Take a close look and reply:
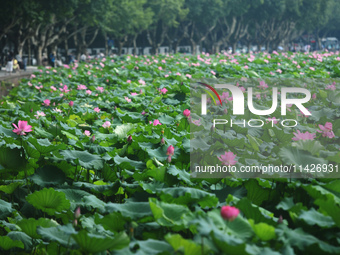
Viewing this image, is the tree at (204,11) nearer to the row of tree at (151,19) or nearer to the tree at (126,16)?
the row of tree at (151,19)

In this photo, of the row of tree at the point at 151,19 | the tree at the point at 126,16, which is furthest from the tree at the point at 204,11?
the tree at the point at 126,16

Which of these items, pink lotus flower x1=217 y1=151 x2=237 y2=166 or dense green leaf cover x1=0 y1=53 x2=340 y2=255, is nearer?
dense green leaf cover x1=0 y1=53 x2=340 y2=255

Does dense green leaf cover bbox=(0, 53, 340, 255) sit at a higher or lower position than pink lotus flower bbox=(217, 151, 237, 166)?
lower

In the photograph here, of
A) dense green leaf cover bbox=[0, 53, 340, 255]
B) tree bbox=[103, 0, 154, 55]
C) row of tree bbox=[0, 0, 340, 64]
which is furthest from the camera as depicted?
tree bbox=[103, 0, 154, 55]

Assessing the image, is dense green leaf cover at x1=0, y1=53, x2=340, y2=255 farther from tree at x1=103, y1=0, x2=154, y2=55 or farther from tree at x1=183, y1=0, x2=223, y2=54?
tree at x1=183, y1=0, x2=223, y2=54

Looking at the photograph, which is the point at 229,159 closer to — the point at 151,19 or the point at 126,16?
the point at 126,16

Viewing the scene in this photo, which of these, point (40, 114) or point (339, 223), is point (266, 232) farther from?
point (40, 114)

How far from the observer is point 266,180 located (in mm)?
2436

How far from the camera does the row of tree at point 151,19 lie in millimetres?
25059

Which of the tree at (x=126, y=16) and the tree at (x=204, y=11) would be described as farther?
the tree at (x=204, y=11)

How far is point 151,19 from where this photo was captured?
3847cm

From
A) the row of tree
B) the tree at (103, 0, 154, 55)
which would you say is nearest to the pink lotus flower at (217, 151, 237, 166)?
the row of tree

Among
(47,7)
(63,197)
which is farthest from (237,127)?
(47,7)

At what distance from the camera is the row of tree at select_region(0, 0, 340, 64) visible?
25.1 meters
